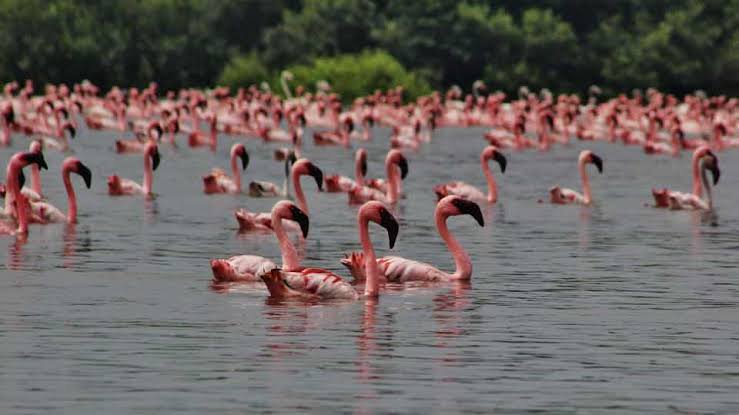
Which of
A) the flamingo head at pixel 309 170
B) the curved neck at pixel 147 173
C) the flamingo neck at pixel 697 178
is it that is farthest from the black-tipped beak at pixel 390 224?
the flamingo neck at pixel 697 178

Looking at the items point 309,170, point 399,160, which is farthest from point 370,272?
point 399,160

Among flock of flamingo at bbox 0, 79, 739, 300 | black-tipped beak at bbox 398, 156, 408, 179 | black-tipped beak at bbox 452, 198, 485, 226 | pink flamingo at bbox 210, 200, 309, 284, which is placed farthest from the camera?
black-tipped beak at bbox 398, 156, 408, 179

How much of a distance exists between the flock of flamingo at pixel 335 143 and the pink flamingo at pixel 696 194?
0.02 m

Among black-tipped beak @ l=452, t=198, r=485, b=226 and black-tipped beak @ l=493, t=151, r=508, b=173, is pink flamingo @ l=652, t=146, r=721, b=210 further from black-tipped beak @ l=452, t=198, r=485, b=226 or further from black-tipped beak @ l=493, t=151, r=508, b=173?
black-tipped beak @ l=452, t=198, r=485, b=226

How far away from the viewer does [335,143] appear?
2170 inches

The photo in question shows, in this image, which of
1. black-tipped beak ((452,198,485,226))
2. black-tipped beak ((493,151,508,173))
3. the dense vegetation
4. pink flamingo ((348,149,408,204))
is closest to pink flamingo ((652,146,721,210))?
black-tipped beak ((493,151,508,173))

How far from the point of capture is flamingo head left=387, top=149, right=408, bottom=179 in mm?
29484

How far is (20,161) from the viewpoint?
26.5m

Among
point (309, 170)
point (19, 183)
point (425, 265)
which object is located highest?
point (309, 170)

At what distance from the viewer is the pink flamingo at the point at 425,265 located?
21.3m

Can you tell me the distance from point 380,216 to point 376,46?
6630 centimetres

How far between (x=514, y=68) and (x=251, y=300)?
65690mm

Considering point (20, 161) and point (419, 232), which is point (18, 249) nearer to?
point (20, 161)

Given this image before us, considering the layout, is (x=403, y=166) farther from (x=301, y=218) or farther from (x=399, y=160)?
(x=301, y=218)
